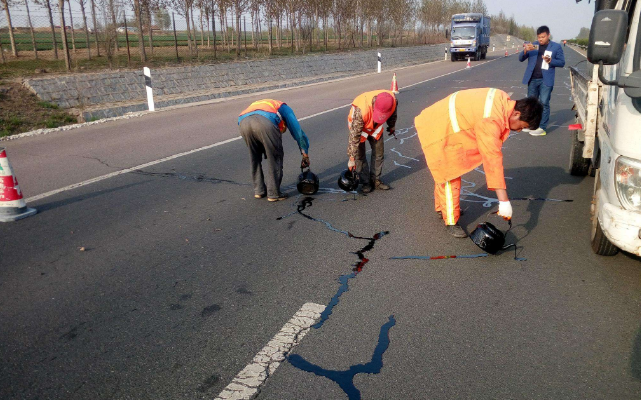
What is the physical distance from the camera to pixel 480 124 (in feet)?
14.5

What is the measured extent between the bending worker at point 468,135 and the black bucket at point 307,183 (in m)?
1.62

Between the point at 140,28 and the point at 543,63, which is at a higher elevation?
the point at 140,28

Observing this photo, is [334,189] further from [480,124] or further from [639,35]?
[639,35]

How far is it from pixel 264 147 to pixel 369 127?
125 centimetres

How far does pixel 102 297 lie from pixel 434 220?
10.9 ft

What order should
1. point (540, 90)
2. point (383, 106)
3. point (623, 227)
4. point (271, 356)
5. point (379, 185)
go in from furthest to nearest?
point (540, 90)
point (379, 185)
point (383, 106)
point (623, 227)
point (271, 356)

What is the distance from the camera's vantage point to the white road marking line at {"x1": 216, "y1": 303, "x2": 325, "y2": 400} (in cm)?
283

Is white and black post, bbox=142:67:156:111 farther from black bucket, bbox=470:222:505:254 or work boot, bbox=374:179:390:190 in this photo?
black bucket, bbox=470:222:505:254

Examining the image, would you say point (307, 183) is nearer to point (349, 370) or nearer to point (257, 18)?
point (349, 370)

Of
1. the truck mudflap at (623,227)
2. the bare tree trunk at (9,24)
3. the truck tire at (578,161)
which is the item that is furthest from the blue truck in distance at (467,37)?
the truck mudflap at (623,227)

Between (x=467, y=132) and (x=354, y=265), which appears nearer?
(x=354, y=265)

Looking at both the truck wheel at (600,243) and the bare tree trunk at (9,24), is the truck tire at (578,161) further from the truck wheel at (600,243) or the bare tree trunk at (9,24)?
the bare tree trunk at (9,24)

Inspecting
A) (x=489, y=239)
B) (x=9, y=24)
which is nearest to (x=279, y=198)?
(x=489, y=239)

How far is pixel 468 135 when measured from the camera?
4738mm
